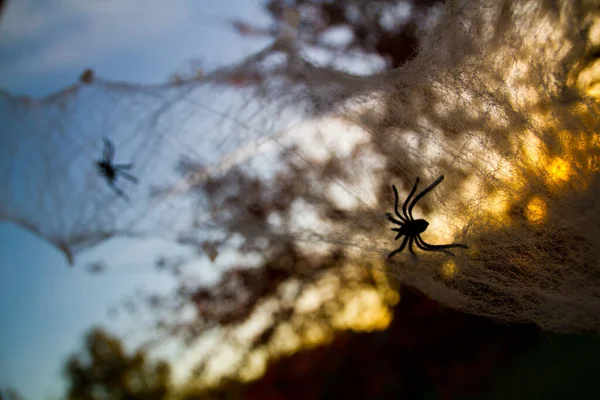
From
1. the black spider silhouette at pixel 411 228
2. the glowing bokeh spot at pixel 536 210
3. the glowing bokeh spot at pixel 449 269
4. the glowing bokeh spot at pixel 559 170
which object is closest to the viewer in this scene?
the glowing bokeh spot at pixel 559 170

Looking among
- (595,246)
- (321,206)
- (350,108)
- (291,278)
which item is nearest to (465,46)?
(350,108)

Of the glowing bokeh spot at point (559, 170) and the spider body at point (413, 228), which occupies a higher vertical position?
the glowing bokeh spot at point (559, 170)

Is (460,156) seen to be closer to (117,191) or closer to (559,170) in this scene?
(559,170)

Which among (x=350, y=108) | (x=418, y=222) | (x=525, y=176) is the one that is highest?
(x=350, y=108)

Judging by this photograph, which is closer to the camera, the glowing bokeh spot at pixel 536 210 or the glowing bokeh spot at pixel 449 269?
the glowing bokeh spot at pixel 536 210

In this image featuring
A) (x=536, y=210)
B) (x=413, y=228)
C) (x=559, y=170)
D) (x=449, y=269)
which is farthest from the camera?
(x=449, y=269)

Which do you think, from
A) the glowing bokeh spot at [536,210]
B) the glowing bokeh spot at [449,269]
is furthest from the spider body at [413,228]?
the glowing bokeh spot at [536,210]

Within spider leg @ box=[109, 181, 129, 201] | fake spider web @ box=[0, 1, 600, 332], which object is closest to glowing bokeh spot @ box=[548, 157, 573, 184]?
fake spider web @ box=[0, 1, 600, 332]

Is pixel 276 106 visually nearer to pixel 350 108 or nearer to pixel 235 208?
pixel 350 108

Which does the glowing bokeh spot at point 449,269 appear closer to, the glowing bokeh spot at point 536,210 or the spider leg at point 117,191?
the glowing bokeh spot at point 536,210

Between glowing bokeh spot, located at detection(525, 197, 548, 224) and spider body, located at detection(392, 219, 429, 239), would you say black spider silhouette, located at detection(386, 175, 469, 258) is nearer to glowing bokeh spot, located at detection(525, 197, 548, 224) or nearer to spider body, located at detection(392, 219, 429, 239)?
spider body, located at detection(392, 219, 429, 239)

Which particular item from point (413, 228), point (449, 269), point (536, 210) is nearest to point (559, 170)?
point (536, 210)
